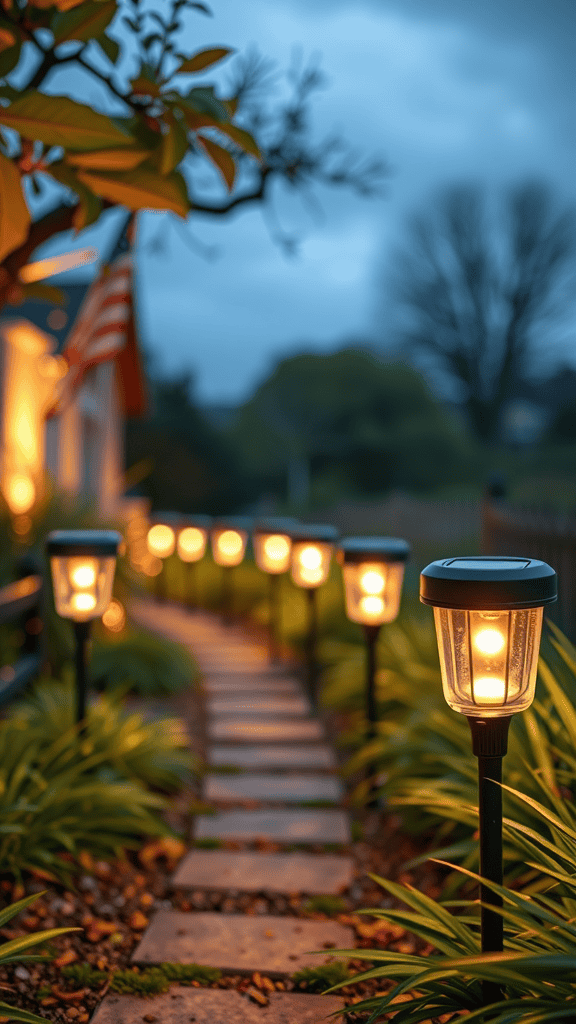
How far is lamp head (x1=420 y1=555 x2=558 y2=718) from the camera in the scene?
230cm

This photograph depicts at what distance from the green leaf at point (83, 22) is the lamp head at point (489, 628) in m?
2.16

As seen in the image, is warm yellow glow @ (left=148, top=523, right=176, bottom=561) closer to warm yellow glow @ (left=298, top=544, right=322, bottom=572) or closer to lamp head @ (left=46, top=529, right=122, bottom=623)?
warm yellow glow @ (left=298, top=544, right=322, bottom=572)

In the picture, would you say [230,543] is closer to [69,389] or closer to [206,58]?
[69,389]

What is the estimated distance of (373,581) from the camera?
4.82m

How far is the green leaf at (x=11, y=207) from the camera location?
8.16 feet

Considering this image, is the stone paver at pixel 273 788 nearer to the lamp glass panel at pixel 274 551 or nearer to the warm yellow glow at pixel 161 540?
the lamp glass panel at pixel 274 551

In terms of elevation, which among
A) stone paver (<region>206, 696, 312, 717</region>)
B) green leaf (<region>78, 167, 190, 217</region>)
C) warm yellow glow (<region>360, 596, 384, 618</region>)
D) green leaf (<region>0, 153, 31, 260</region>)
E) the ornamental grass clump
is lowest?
stone paver (<region>206, 696, 312, 717</region>)

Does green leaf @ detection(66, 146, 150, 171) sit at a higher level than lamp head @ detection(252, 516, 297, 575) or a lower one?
higher

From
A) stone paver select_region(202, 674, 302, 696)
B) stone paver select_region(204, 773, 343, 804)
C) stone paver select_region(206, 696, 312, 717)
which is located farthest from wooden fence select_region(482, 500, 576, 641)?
stone paver select_region(202, 674, 302, 696)

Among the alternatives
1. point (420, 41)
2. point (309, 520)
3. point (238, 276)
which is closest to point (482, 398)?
point (309, 520)

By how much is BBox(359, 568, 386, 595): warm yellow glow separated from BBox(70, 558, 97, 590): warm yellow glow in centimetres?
161

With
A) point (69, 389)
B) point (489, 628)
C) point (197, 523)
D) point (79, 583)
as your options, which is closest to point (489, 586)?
point (489, 628)

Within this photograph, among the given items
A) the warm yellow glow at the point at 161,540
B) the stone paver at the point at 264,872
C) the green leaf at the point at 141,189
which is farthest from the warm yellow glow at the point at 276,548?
the green leaf at the point at 141,189

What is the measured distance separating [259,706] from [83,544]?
139 inches
